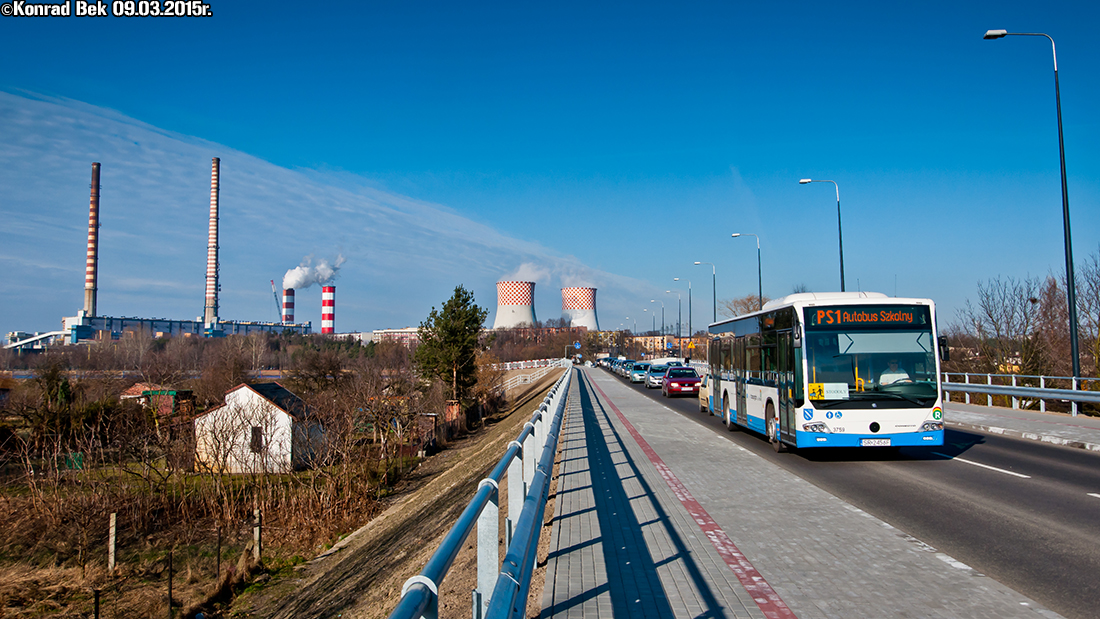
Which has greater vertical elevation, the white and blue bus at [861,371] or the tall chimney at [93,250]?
the tall chimney at [93,250]

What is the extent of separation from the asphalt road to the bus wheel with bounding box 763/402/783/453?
22 centimetres

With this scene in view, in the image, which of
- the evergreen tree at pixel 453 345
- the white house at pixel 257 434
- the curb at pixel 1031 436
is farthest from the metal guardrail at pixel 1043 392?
A: the evergreen tree at pixel 453 345

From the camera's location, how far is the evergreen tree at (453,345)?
164ft

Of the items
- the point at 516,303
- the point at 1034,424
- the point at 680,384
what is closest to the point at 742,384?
the point at 1034,424

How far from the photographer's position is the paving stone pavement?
5.13 meters

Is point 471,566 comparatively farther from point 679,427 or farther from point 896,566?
point 679,427

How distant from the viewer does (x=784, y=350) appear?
13.8m

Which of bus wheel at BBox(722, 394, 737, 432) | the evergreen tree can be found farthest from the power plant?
bus wheel at BBox(722, 394, 737, 432)

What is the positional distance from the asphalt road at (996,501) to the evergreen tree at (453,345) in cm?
3531

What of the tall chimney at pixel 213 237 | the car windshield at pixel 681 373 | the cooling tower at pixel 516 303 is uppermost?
the tall chimney at pixel 213 237

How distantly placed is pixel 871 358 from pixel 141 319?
154312mm

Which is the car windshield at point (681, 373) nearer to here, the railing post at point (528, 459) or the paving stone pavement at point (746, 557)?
the paving stone pavement at point (746, 557)

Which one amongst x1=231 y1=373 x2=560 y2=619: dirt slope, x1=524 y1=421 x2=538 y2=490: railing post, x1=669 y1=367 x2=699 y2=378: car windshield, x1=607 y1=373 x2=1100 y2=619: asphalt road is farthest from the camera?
x1=669 y1=367 x2=699 y2=378: car windshield

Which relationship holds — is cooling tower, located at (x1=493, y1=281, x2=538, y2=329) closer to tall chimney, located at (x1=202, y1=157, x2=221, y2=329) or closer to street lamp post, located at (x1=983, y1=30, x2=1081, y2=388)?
tall chimney, located at (x1=202, y1=157, x2=221, y2=329)
